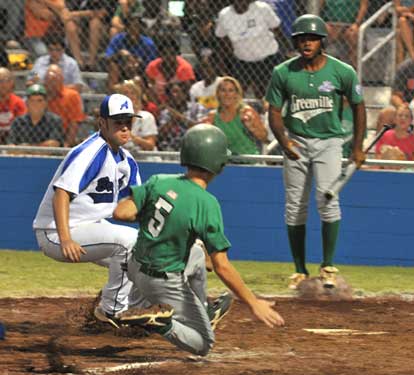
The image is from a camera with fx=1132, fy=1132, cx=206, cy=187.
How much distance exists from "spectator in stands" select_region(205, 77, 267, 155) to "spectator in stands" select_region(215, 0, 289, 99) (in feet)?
1.83

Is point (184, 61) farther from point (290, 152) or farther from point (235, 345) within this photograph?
point (235, 345)

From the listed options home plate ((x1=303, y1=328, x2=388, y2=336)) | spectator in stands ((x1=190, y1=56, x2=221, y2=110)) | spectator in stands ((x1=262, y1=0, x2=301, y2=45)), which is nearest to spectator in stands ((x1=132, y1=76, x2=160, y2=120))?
spectator in stands ((x1=190, y1=56, x2=221, y2=110))

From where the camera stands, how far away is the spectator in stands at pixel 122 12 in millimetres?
12828

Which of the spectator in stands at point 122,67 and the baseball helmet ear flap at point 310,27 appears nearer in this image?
the baseball helmet ear flap at point 310,27

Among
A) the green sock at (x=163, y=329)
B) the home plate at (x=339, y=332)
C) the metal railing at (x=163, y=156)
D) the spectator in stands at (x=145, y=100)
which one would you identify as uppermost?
the green sock at (x=163, y=329)

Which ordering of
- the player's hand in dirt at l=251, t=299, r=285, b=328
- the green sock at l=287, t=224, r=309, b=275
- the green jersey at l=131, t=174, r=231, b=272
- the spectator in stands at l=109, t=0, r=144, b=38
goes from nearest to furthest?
the player's hand in dirt at l=251, t=299, r=285, b=328
the green jersey at l=131, t=174, r=231, b=272
the green sock at l=287, t=224, r=309, b=275
the spectator in stands at l=109, t=0, r=144, b=38

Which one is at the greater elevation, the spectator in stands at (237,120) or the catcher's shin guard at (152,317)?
the catcher's shin guard at (152,317)

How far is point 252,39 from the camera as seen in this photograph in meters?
12.3

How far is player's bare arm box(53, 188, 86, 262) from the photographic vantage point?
6.62 m

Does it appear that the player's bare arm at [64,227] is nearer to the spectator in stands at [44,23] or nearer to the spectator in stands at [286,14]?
the spectator in stands at [286,14]

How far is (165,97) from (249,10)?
4.35 ft

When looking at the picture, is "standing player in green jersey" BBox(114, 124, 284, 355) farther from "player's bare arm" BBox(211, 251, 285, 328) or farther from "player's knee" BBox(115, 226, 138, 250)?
"player's knee" BBox(115, 226, 138, 250)

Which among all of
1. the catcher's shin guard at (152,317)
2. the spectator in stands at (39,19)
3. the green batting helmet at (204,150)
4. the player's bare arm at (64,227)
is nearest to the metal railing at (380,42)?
the spectator in stands at (39,19)

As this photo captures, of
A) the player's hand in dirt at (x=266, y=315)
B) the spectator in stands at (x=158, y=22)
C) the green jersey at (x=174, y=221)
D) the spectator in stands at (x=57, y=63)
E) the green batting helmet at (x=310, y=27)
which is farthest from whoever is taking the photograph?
the spectator in stands at (x=158, y=22)
